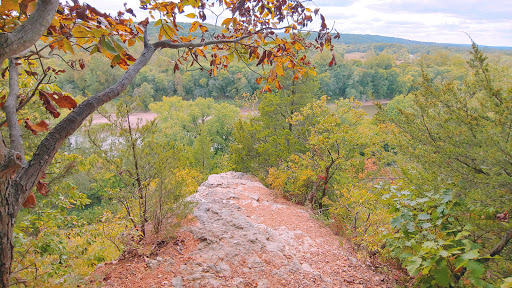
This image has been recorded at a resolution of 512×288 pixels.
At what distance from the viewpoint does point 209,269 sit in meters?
3.69

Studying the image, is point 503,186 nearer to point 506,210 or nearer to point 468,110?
point 506,210

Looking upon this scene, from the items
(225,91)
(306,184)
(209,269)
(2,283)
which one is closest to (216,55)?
(2,283)

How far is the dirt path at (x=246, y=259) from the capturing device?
3.47 metres

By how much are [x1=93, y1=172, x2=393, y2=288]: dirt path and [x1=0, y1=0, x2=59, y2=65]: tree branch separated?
292 centimetres

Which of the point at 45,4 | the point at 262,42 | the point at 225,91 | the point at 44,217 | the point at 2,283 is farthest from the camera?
the point at 225,91

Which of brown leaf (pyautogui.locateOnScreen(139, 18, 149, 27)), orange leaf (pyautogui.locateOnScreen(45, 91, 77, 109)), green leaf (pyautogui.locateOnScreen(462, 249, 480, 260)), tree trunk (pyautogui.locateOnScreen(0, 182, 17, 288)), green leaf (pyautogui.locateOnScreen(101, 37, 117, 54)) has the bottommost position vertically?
green leaf (pyautogui.locateOnScreen(462, 249, 480, 260))

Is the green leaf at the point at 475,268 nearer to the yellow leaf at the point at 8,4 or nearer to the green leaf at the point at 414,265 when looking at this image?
the green leaf at the point at 414,265

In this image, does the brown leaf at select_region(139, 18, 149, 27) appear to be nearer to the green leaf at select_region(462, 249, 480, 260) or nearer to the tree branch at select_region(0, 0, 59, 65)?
the tree branch at select_region(0, 0, 59, 65)

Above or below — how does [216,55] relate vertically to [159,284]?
above

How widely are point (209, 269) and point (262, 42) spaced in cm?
305

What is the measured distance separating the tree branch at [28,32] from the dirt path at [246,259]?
2921 mm

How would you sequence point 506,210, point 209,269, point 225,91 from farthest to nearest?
1. point 225,91
2. point 209,269
3. point 506,210

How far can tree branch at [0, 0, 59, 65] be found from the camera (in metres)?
1.14

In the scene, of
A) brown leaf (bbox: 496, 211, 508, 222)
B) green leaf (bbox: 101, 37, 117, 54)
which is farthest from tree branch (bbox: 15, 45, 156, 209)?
brown leaf (bbox: 496, 211, 508, 222)
